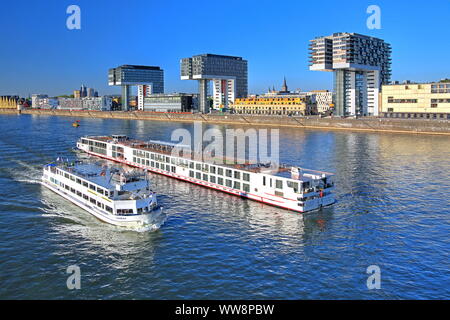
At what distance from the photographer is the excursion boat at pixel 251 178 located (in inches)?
1421

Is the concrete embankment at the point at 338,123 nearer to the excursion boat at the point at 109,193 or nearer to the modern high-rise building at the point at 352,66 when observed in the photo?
the modern high-rise building at the point at 352,66

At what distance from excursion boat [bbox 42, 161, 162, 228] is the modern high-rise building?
12252cm

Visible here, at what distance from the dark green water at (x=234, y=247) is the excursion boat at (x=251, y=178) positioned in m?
1.13

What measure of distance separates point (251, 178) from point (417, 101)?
93.1m

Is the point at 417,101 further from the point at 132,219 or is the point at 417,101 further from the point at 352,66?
the point at 132,219

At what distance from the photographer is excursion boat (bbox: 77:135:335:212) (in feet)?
118

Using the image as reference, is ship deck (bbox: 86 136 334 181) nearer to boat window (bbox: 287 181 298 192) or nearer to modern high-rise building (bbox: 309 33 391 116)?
boat window (bbox: 287 181 298 192)

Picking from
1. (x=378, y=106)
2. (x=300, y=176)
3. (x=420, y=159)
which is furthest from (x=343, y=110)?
(x=300, y=176)

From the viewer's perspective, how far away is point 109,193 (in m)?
32.6

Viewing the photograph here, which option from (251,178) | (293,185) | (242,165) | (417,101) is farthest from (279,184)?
(417,101)

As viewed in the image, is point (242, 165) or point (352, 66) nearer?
point (242, 165)

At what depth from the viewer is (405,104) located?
119m

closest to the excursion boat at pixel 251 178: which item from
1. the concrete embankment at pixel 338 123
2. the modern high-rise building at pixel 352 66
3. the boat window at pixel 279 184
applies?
the boat window at pixel 279 184

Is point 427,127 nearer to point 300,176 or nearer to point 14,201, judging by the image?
point 300,176
